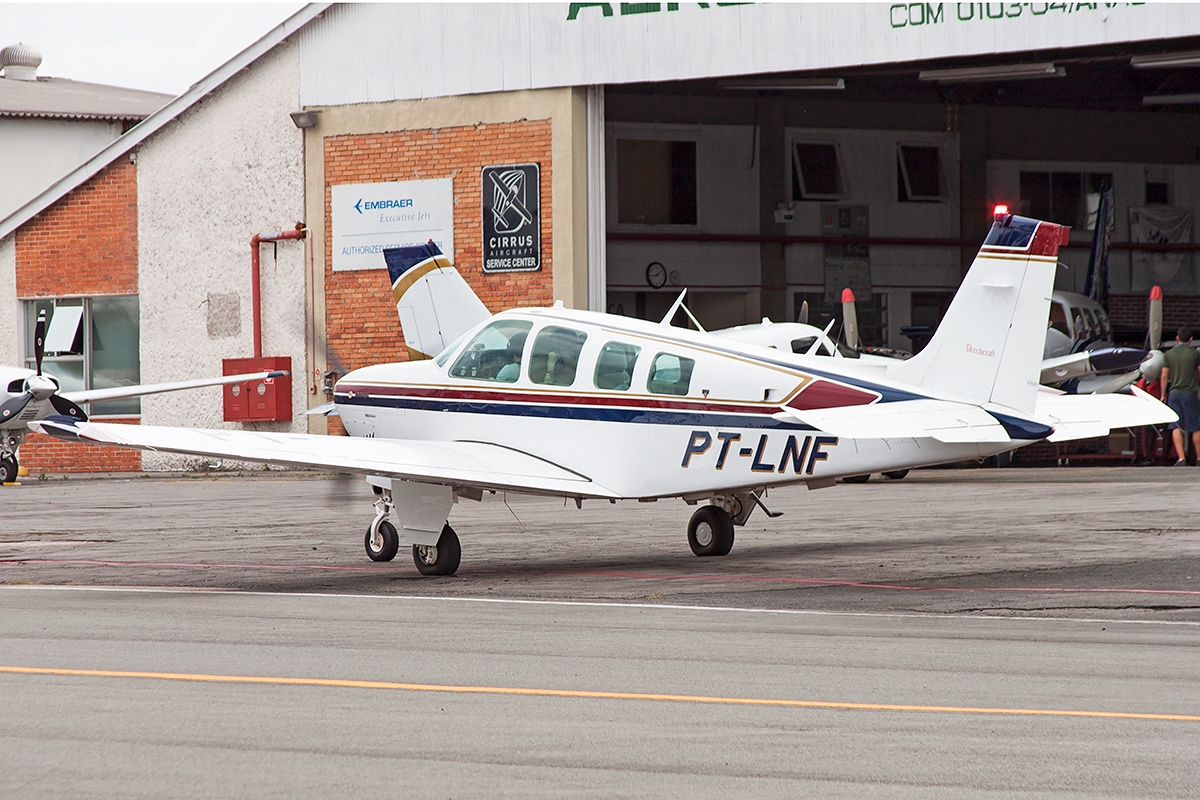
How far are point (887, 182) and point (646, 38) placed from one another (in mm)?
11107

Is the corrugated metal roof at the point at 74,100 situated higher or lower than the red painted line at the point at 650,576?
higher

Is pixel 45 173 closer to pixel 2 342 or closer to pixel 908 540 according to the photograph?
pixel 2 342

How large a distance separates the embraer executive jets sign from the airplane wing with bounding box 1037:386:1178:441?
51.1 feet

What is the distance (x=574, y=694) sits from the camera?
6805mm

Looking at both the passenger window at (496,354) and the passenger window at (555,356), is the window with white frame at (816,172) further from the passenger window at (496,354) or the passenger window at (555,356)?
the passenger window at (555,356)

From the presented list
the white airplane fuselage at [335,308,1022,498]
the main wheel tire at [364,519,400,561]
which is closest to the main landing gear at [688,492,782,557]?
the white airplane fuselage at [335,308,1022,498]

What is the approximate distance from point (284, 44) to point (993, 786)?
2744cm

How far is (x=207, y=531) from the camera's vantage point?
55.4 feet

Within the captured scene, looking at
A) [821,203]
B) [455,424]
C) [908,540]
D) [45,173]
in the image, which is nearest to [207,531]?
[455,424]

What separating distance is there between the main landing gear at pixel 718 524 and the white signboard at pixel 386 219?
15.4 metres

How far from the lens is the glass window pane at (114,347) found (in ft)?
104

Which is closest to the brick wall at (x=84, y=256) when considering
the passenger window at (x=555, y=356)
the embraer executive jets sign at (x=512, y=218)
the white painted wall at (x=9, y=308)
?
the white painted wall at (x=9, y=308)

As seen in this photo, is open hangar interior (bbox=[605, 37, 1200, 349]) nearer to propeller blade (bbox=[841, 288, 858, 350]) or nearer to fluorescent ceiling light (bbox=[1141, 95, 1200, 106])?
fluorescent ceiling light (bbox=[1141, 95, 1200, 106])

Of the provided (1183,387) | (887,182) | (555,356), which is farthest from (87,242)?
(1183,387)
